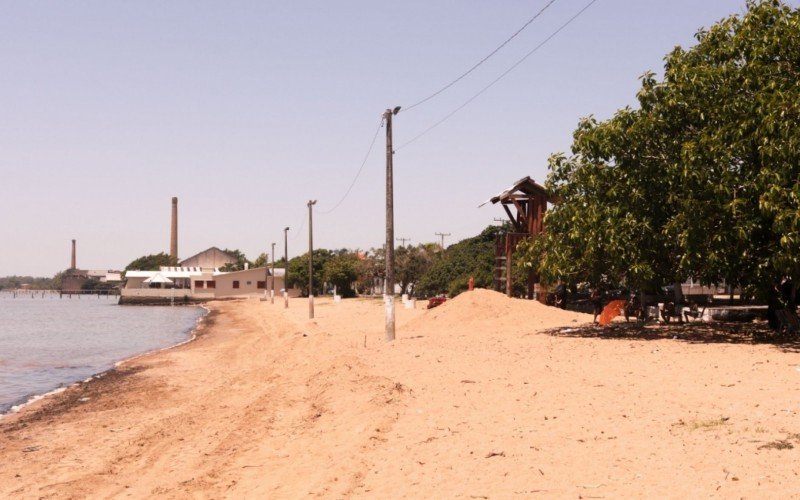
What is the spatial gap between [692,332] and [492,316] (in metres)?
9.19

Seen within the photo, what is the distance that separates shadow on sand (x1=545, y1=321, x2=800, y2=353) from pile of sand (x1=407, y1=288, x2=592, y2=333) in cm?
279

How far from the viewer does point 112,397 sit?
63.8 feet

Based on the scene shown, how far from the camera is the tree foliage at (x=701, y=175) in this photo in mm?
17703

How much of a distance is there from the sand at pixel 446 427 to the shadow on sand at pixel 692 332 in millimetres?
291

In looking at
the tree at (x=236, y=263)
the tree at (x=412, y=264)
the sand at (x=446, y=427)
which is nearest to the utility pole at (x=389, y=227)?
the sand at (x=446, y=427)

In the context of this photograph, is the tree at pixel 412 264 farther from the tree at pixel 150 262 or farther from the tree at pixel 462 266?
the tree at pixel 150 262

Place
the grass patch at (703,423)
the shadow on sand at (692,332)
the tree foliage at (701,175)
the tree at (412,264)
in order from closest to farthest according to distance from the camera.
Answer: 1. the grass patch at (703,423)
2. the tree foliage at (701,175)
3. the shadow on sand at (692,332)
4. the tree at (412,264)

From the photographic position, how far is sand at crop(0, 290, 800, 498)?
777 centimetres

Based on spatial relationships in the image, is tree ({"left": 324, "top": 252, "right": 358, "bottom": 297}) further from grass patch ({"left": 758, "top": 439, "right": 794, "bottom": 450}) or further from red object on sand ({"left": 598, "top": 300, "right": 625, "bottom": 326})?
grass patch ({"left": 758, "top": 439, "right": 794, "bottom": 450})

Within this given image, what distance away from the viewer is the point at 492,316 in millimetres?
30391

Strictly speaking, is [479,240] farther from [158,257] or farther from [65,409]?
[158,257]

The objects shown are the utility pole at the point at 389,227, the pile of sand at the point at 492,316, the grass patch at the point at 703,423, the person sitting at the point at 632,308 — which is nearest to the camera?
the grass patch at the point at 703,423

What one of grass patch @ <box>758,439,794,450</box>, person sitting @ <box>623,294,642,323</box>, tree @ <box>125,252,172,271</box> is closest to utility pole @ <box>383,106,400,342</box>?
person sitting @ <box>623,294,642,323</box>

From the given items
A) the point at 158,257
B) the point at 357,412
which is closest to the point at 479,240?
the point at 357,412
